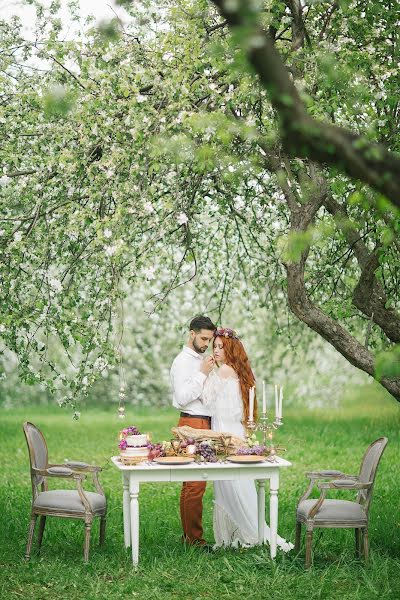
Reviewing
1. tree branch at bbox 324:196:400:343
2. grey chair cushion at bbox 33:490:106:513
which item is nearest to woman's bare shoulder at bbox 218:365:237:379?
tree branch at bbox 324:196:400:343

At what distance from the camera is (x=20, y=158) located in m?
6.97

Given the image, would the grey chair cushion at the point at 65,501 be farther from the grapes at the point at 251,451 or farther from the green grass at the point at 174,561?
the grapes at the point at 251,451

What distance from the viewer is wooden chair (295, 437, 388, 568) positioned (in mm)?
6465

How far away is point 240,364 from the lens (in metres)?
7.16

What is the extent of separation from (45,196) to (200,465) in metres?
2.28

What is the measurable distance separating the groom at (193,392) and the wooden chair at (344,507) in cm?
80

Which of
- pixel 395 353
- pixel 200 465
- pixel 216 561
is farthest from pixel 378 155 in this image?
pixel 216 561

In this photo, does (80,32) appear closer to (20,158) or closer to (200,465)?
(20,158)

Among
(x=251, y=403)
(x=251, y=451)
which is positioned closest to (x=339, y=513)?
(x=251, y=451)

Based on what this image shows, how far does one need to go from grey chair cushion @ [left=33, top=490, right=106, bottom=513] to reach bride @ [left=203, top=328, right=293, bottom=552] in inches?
35.1

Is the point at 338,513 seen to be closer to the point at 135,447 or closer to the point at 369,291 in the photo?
the point at 135,447

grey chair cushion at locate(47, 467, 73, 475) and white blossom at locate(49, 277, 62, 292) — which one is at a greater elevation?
white blossom at locate(49, 277, 62, 292)

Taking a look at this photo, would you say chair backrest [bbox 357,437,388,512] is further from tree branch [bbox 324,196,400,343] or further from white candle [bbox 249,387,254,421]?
tree branch [bbox 324,196,400,343]

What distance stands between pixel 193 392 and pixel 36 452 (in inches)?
46.2
